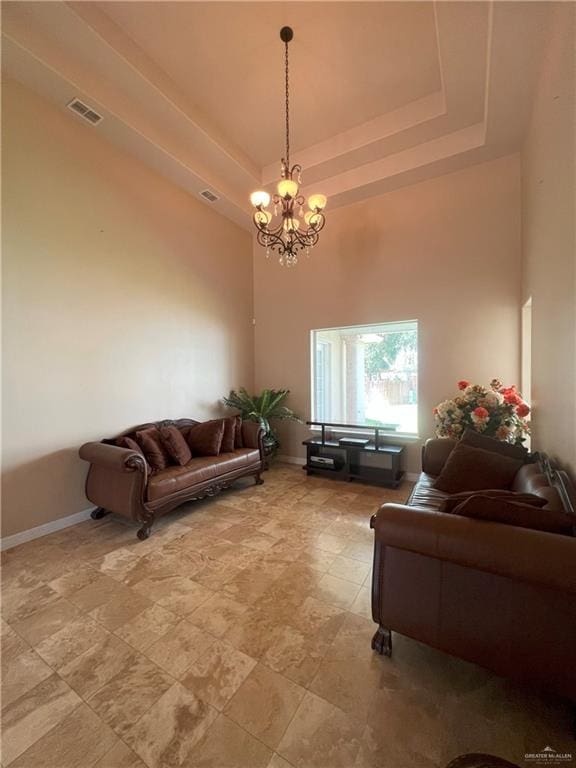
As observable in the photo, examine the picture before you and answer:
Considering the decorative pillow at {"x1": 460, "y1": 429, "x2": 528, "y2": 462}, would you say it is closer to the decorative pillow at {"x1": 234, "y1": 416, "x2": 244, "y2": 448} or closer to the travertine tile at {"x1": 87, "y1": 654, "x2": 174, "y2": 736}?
the travertine tile at {"x1": 87, "y1": 654, "x2": 174, "y2": 736}

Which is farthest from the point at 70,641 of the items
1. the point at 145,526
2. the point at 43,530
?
the point at 43,530

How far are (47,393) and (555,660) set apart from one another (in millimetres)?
3884

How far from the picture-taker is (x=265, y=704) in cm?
137

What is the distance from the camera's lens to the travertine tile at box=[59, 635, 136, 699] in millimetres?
1468

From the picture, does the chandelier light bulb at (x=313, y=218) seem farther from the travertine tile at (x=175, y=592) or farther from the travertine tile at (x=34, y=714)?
the travertine tile at (x=34, y=714)

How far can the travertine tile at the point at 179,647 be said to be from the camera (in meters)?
1.56

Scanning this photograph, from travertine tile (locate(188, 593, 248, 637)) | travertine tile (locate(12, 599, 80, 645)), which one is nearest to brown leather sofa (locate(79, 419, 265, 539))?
travertine tile (locate(12, 599, 80, 645))

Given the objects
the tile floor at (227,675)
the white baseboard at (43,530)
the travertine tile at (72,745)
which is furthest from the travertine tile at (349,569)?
the white baseboard at (43,530)

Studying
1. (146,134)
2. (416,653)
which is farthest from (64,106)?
(416,653)

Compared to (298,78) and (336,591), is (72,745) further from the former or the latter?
(298,78)

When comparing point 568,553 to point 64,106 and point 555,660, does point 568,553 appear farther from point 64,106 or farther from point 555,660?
point 64,106

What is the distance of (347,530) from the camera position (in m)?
2.91

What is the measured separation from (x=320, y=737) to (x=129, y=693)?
89 cm

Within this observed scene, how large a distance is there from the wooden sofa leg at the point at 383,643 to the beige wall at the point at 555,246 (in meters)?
1.41
